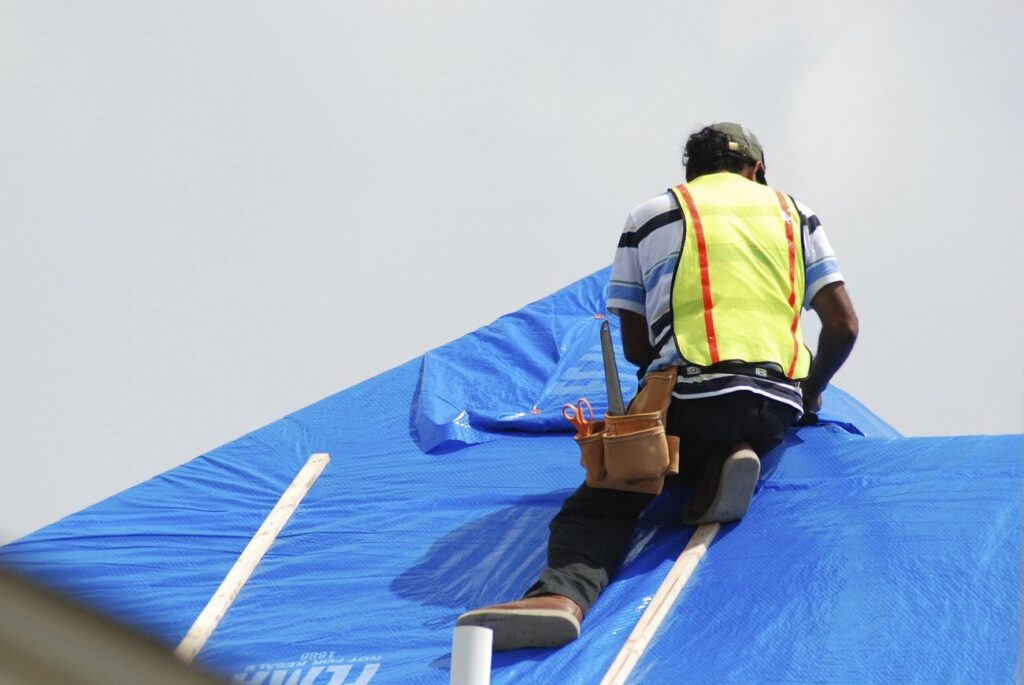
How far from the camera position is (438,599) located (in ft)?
10.2

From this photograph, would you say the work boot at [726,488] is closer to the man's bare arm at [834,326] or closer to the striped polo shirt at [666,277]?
the striped polo shirt at [666,277]

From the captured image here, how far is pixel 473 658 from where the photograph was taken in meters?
1.92

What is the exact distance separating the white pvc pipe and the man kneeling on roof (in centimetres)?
94

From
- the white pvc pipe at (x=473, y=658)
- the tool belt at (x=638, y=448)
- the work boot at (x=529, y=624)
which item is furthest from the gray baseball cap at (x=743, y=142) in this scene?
the white pvc pipe at (x=473, y=658)

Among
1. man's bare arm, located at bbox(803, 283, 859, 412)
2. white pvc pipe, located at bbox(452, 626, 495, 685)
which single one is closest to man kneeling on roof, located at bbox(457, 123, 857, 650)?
man's bare arm, located at bbox(803, 283, 859, 412)

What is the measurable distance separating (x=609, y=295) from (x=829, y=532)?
83 centimetres

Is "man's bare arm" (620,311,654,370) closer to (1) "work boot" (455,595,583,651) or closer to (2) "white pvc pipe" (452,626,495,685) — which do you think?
(1) "work boot" (455,595,583,651)

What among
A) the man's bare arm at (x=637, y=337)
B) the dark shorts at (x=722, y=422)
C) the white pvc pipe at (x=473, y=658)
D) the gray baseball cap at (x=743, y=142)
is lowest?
the dark shorts at (x=722, y=422)

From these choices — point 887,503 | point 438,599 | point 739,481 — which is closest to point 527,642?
point 438,599

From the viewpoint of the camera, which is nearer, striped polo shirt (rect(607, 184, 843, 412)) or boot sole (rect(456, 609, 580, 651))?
boot sole (rect(456, 609, 580, 651))

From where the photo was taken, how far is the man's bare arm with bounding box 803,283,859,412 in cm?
329

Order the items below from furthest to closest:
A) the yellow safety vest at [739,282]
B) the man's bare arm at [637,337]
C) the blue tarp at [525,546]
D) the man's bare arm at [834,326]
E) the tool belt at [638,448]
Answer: the man's bare arm at [637,337] < the man's bare arm at [834,326] < the yellow safety vest at [739,282] < the tool belt at [638,448] < the blue tarp at [525,546]

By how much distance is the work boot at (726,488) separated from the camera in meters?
3.08

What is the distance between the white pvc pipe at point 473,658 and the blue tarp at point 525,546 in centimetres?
50
